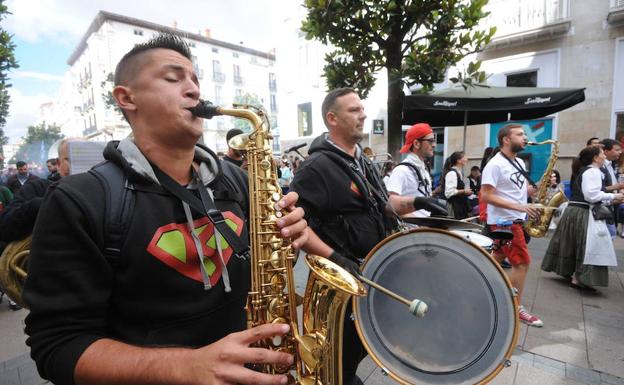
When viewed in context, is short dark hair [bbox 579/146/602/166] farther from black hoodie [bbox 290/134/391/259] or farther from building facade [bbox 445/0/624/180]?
building facade [bbox 445/0/624/180]

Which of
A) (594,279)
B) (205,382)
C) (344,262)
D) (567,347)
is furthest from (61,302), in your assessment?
(594,279)

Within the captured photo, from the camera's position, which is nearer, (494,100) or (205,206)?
(205,206)

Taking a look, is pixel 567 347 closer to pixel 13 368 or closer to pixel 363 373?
pixel 363 373

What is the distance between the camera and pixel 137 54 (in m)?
1.45

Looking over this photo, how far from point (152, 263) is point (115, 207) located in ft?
0.77

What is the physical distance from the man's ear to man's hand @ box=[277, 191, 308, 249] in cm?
75

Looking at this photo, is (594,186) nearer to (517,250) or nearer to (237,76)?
(517,250)

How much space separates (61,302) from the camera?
41.2 inches

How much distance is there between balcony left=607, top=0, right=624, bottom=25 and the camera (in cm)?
1075

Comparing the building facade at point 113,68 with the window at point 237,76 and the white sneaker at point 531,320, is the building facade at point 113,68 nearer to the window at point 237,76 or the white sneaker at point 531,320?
the window at point 237,76

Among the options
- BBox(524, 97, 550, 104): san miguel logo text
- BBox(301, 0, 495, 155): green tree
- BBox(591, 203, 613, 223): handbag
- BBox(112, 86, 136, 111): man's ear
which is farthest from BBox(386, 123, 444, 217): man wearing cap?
BBox(524, 97, 550, 104): san miguel logo text

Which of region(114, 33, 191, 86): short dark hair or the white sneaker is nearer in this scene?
region(114, 33, 191, 86): short dark hair

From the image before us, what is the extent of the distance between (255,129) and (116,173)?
665 mm

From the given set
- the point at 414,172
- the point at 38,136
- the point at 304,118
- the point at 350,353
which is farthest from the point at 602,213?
the point at 38,136
